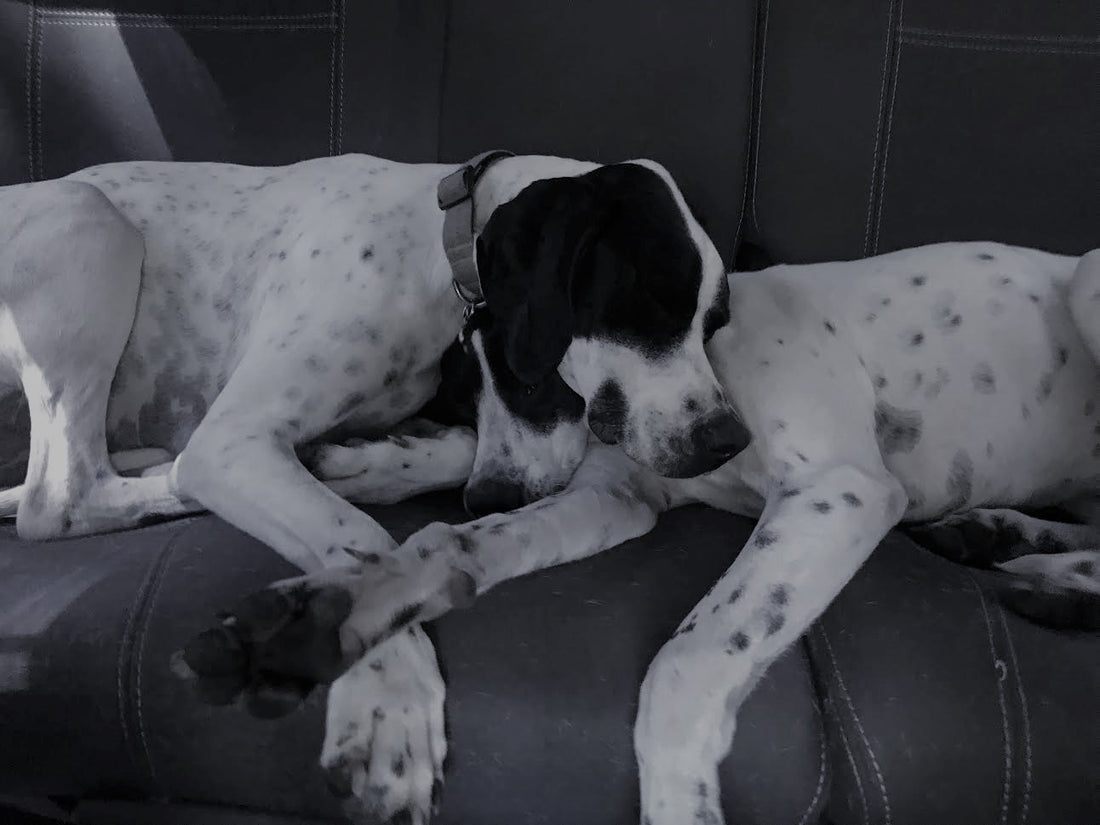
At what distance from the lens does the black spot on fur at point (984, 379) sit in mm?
1758

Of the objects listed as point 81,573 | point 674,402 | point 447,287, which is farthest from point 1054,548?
point 81,573

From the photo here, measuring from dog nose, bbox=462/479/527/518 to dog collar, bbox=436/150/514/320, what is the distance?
0.95 ft

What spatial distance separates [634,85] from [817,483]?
1220mm

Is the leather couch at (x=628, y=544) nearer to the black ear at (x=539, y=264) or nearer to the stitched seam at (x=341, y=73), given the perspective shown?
the stitched seam at (x=341, y=73)

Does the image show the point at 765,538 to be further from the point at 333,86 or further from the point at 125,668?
the point at 333,86

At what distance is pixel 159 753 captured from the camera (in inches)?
50.8

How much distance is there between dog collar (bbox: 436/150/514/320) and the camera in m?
1.62

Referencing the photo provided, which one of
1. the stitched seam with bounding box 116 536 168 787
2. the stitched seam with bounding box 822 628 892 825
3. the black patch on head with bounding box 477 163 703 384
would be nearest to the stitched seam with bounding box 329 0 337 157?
the black patch on head with bounding box 477 163 703 384

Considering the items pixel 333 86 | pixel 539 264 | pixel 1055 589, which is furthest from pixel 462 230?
pixel 1055 589

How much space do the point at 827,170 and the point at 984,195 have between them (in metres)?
0.36

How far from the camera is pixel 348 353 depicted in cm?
169

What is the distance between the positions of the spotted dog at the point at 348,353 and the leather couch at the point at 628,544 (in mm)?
84

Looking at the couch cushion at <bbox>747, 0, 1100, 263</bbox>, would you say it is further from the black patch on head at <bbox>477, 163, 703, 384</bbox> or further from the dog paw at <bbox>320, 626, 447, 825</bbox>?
the dog paw at <bbox>320, 626, 447, 825</bbox>

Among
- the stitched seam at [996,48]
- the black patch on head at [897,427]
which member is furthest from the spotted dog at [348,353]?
the stitched seam at [996,48]
